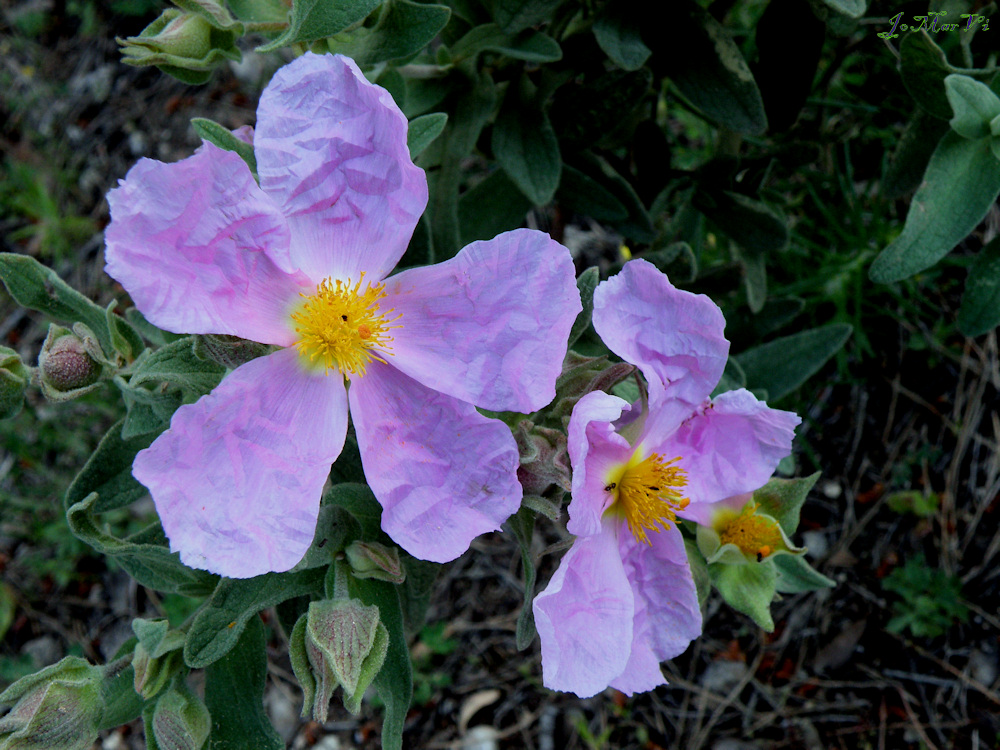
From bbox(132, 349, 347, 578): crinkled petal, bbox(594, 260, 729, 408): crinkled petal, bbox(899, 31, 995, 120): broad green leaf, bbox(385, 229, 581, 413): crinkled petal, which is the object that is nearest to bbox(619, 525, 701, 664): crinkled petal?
bbox(594, 260, 729, 408): crinkled petal

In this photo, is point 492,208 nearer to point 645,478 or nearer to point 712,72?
point 712,72

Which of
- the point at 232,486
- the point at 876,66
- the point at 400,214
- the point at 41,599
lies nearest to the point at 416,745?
the point at 41,599

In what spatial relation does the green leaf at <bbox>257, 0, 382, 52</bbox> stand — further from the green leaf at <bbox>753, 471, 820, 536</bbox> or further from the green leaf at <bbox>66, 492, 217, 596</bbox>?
the green leaf at <bbox>753, 471, 820, 536</bbox>

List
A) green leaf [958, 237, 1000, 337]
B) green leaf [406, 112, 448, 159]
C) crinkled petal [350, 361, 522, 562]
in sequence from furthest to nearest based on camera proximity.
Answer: green leaf [958, 237, 1000, 337]
green leaf [406, 112, 448, 159]
crinkled petal [350, 361, 522, 562]

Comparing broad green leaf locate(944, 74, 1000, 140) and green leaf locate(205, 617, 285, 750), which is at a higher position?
broad green leaf locate(944, 74, 1000, 140)

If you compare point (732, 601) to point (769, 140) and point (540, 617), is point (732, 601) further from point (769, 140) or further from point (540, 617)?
point (769, 140)
